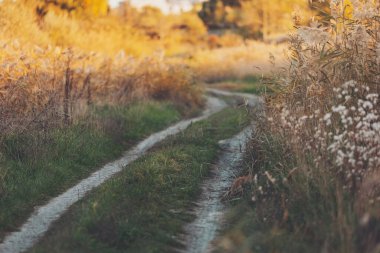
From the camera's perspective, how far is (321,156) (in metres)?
7.71

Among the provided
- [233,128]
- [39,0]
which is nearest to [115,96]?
[233,128]

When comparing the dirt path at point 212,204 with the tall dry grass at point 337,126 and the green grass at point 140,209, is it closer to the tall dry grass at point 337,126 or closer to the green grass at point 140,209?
the green grass at point 140,209

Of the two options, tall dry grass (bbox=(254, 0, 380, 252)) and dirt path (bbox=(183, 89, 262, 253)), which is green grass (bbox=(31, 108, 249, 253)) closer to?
dirt path (bbox=(183, 89, 262, 253))

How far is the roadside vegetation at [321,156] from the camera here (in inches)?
250

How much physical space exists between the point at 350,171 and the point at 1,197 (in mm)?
4972

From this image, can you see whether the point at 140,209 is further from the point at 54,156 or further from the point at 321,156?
the point at 54,156

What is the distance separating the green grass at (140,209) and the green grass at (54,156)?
0.87 meters

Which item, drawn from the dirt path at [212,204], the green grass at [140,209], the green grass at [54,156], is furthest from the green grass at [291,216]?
the green grass at [54,156]

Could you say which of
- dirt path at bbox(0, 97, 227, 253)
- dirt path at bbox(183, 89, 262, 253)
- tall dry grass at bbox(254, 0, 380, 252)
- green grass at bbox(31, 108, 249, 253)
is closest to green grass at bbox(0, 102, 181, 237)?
dirt path at bbox(0, 97, 227, 253)

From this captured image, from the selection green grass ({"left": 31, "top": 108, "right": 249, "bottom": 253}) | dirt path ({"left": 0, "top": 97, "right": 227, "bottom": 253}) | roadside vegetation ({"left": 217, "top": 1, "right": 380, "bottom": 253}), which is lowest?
dirt path ({"left": 0, "top": 97, "right": 227, "bottom": 253})

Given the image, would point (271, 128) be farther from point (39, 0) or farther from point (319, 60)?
point (39, 0)

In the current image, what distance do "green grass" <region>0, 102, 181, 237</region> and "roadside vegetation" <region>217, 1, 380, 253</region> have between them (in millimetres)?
3042

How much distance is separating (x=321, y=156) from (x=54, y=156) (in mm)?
5302

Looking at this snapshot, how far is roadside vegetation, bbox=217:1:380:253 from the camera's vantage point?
6.34 m
